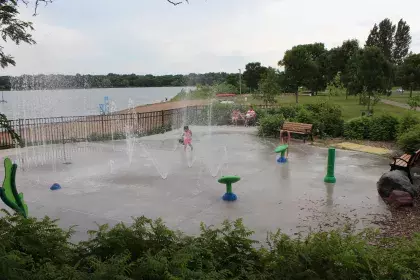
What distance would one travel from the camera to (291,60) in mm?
32531

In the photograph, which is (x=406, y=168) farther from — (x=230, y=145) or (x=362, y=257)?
(x=230, y=145)

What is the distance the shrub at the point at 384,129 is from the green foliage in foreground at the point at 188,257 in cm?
1220

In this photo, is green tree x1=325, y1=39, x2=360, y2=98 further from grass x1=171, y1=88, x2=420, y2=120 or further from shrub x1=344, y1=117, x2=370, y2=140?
shrub x1=344, y1=117, x2=370, y2=140

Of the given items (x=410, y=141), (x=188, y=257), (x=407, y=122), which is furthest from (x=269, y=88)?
(x=188, y=257)

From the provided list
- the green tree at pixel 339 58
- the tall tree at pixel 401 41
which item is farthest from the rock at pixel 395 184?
the tall tree at pixel 401 41

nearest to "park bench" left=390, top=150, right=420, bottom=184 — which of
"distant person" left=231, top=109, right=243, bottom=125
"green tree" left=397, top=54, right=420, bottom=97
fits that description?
"distant person" left=231, top=109, right=243, bottom=125

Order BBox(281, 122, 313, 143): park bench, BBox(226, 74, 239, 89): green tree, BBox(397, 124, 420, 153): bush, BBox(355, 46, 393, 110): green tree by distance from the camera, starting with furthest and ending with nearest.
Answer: BBox(226, 74, 239, 89): green tree, BBox(355, 46, 393, 110): green tree, BBox(281, 122, 313, 143): park bench, BBox(397, 124, 420, 153): bush

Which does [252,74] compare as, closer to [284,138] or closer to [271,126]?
[271,126]

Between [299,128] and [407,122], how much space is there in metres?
4.05

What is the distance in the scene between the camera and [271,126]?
16672mm

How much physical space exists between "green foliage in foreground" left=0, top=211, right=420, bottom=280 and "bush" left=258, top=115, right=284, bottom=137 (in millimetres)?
12694

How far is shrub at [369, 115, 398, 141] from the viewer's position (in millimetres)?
15135

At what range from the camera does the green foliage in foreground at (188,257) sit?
311cm

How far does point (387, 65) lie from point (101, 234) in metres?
23.6
